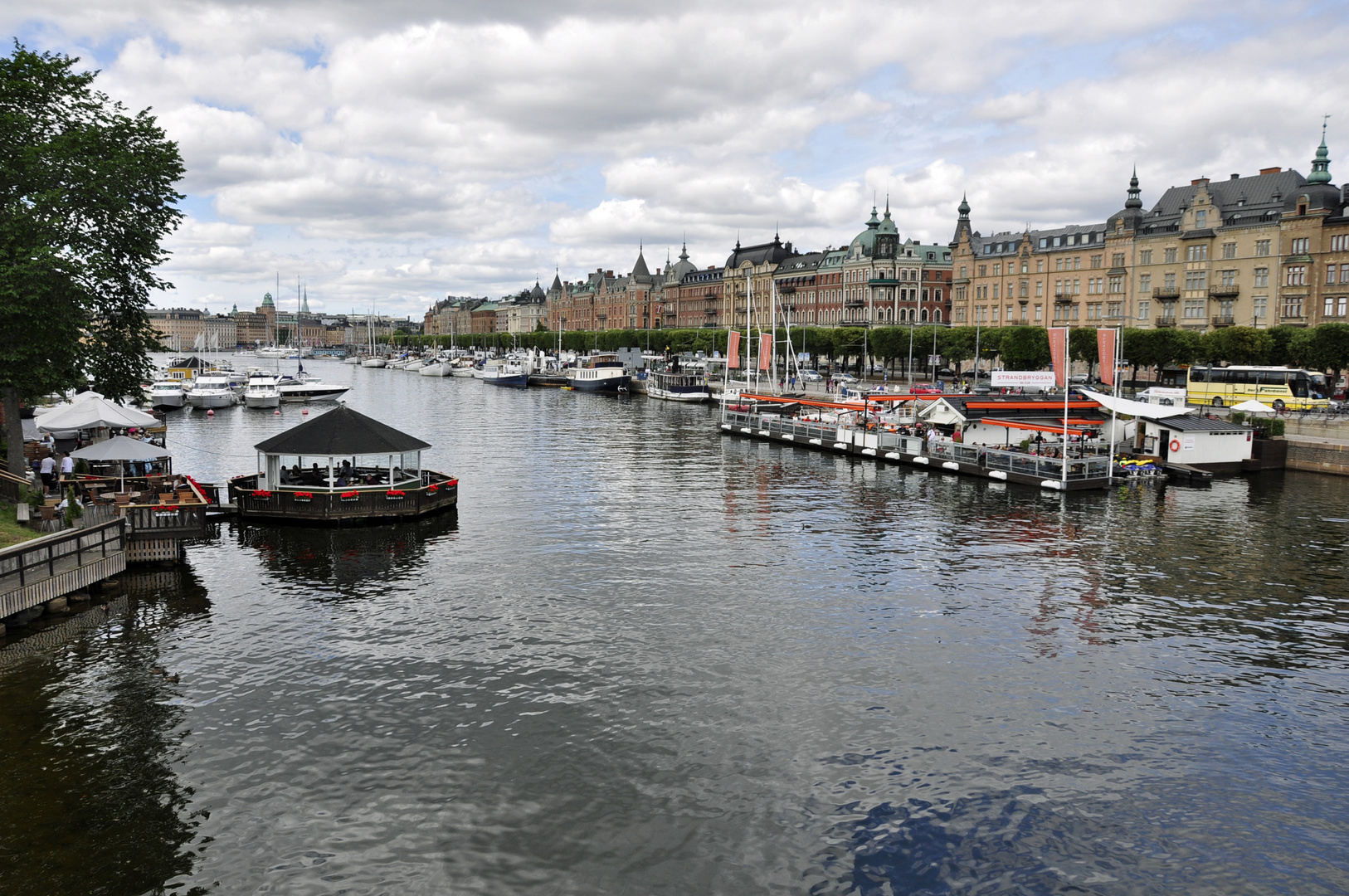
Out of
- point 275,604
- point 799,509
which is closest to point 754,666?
point 275,604

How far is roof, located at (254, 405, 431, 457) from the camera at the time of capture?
39906 millimetres

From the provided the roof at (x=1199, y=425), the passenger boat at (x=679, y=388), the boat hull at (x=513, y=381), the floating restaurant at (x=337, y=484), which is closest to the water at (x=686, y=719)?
the floating restaurant at (x=337, y=484)

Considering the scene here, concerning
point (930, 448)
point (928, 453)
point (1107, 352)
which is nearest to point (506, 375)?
point (930, 448)

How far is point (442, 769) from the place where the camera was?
Result: 60.3ft

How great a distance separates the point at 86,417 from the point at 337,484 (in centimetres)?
1173

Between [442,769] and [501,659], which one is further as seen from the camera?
[501,659]

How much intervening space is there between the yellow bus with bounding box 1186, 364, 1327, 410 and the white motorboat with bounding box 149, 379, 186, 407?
105427 mm

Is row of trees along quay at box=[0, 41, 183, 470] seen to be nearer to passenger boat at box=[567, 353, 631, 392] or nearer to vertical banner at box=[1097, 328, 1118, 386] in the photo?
vertical banner at box=[1097, 328, 1118, 386]

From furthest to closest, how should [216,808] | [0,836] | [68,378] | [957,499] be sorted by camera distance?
[957,499] < [68,378] < [216,808] < [0,836]

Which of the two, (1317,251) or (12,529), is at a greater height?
(1317,251)

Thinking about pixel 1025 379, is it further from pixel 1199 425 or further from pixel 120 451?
pixel 120 451

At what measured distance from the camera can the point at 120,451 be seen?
3719cm

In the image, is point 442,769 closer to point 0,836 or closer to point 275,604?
point 0,836

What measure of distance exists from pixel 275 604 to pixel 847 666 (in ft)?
59.0
